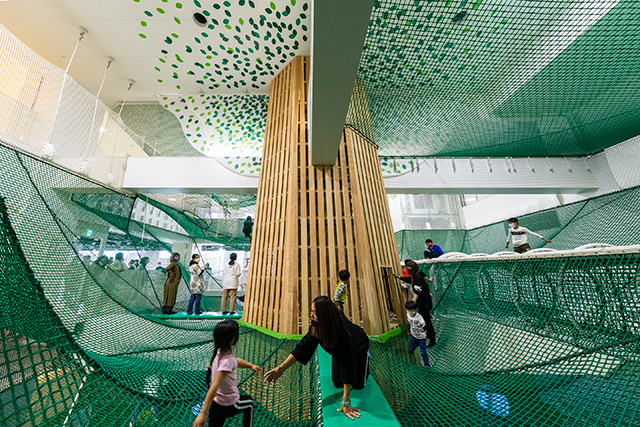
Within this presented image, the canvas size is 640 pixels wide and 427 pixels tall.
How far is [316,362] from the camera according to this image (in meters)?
2.05

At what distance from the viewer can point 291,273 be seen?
3.45 metres

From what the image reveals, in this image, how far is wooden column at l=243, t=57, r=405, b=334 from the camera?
3.38 metres

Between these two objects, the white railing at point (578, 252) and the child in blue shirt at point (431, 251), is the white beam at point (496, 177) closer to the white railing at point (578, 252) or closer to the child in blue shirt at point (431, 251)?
the child in blue shirt at point (431, 251)

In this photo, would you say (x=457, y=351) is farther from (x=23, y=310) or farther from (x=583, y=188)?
(x=583, y=188)

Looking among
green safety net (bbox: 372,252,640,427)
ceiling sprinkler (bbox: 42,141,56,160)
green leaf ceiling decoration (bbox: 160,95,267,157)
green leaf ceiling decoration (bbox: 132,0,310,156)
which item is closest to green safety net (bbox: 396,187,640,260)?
green safety net (bbox: 372,252,640,427)

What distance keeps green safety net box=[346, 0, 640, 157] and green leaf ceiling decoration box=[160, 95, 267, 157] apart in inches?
103

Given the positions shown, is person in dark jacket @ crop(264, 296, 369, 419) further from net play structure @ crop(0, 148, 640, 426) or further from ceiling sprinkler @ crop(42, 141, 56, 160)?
ceiling sprinkler @ crop(42, 141, 56, 160)

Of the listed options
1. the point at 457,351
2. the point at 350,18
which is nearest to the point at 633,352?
the point at 457,351

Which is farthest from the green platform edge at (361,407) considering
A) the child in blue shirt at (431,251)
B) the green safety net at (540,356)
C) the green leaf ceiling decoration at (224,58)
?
the green leaf ceiling decoration at (224,58)

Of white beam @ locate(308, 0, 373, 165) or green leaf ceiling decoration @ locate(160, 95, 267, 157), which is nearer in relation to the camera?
white beam @ locate(308, 0, 373, 165)

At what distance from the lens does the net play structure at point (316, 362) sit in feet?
4.79

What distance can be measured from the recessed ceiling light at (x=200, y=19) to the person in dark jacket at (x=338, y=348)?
5.02 m

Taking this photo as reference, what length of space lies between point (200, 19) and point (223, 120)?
191 cm

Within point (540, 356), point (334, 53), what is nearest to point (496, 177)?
point (540, 356)
